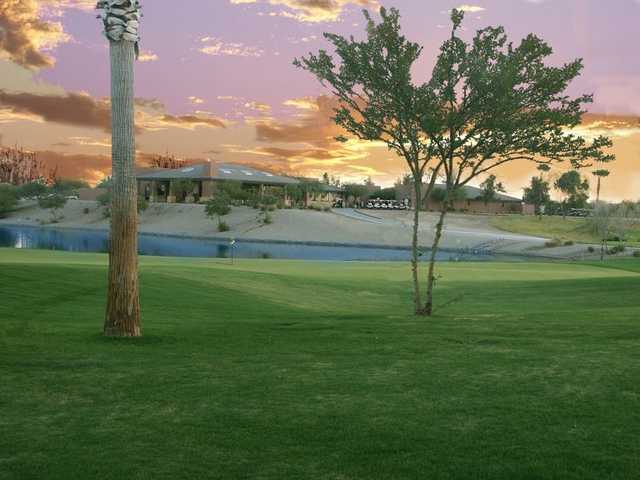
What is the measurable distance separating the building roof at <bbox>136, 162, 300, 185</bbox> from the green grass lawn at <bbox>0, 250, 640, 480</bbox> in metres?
108

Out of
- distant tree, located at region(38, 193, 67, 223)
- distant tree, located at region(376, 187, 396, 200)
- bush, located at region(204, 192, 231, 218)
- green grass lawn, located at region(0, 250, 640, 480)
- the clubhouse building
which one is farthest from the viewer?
distant tree, located at region(376, 187, 396, 200)

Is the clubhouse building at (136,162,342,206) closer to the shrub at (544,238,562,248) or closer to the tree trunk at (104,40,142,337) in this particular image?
the shrub at (544,238,562,248)

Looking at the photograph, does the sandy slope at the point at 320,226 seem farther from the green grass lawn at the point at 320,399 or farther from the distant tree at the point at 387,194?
the green grass lawn at the point at 320,399

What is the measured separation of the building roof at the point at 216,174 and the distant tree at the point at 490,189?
40.4 metres

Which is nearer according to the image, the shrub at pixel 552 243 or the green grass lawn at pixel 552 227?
the shrub at pixel 552 243

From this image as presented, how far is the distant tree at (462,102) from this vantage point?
58.0ft

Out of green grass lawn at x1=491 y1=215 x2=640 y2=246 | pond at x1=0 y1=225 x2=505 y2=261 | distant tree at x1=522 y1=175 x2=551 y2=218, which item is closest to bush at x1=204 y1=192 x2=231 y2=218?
pond at x1=0 y1=225 x2=505 y2=261

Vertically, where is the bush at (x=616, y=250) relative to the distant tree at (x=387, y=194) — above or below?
below

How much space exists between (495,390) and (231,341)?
207 inches

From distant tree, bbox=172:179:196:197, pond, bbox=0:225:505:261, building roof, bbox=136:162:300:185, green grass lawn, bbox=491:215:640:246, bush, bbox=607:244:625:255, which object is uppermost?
building roof, bbox=136:162:300:185

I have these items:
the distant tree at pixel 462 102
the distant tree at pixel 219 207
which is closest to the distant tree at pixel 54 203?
the distant tree at pixel 219 207

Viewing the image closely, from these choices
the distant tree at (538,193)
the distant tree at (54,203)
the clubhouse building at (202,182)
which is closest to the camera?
the clubhouse building at (202,182)

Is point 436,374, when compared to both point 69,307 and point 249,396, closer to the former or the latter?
point 249,396

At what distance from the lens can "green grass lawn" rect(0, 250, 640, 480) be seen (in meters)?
6.03
